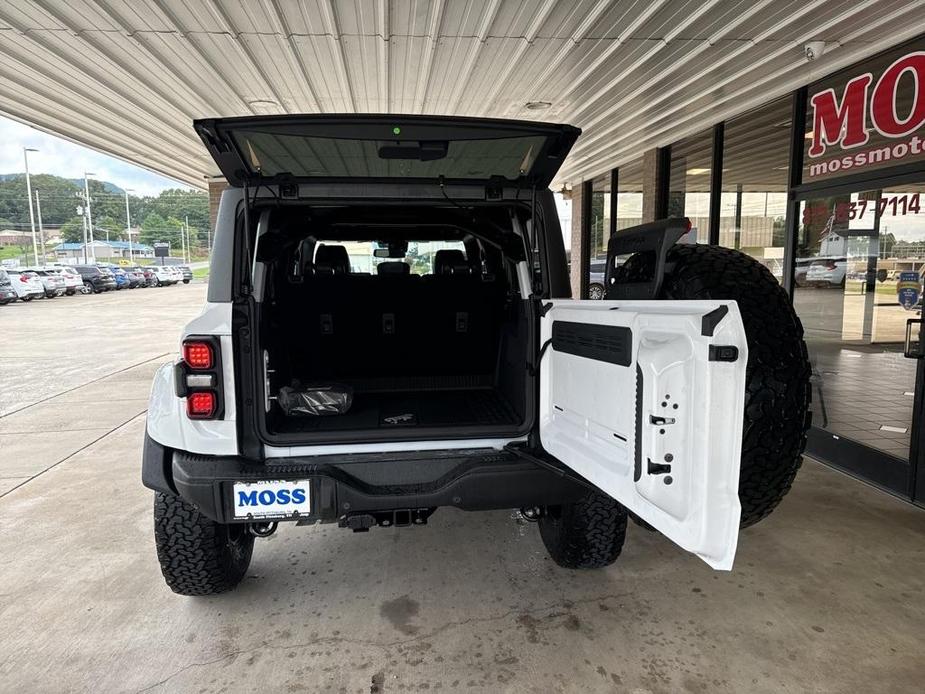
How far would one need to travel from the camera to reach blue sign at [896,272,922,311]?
4.00 metres

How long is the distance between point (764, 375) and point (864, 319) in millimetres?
3607

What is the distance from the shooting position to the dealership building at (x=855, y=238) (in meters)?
4.05

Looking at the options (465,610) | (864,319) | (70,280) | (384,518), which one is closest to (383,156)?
(384,518)

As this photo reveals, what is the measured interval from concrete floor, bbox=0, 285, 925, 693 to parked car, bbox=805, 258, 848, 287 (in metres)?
1.77

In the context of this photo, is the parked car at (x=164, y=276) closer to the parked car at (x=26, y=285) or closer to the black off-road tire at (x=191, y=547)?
the parked car at (x=26, y=285)

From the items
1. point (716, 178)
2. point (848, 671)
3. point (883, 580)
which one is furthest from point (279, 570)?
point (716, 178)

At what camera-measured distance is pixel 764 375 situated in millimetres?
1825

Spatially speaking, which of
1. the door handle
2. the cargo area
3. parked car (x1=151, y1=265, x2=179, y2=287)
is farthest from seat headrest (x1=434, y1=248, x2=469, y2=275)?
parked car (x1=151, y1=265, x2=179, y2=287)

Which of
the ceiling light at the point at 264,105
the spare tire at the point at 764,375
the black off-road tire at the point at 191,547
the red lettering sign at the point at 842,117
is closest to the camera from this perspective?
the spare tire at the point at 764,375

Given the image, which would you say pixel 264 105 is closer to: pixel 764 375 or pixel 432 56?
Answer: pixel 432 56

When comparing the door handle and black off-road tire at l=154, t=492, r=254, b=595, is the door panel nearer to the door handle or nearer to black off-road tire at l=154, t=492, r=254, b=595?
black off-road tire at l=154, t=492, r=254, b=595

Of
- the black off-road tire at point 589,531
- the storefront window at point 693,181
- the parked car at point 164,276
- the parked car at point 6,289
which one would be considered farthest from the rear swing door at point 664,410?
the parked car at point 164,276

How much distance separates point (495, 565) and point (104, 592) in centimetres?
189

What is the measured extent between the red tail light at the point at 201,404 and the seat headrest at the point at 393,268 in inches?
70.1
